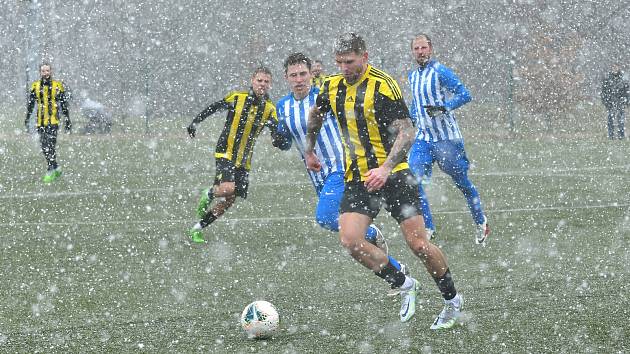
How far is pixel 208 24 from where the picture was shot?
42406 millimetres

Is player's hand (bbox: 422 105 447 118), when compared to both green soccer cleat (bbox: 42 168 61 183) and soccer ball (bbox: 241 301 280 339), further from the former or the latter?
green soccer cleat (bbox: 42 168 61 183)

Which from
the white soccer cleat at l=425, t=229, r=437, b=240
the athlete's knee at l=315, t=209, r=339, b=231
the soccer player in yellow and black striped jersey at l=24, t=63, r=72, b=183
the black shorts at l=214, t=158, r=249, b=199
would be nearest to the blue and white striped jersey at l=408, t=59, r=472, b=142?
the white soccer cleat at l=425, t=229, r=437, b=240

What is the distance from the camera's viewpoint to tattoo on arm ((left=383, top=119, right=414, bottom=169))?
581 cm

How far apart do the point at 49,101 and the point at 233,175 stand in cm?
781

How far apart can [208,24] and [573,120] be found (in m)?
19.9

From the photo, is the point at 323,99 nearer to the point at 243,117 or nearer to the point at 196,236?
the point at 243,117

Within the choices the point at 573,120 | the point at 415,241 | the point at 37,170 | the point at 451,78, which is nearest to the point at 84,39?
the point at 573,120

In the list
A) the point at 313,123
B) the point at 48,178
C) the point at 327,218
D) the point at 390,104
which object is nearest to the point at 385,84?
the point at 390,104

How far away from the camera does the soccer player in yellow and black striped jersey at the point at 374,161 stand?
5910 mm

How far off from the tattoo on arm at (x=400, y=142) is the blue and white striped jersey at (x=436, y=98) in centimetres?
355

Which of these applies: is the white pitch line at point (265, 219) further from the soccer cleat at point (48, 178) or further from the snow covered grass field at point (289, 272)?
the soccer cleat at point (48, 178)

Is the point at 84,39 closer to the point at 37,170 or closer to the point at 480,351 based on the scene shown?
the point at 37,170

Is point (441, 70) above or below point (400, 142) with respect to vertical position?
above

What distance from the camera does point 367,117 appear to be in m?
5.99
